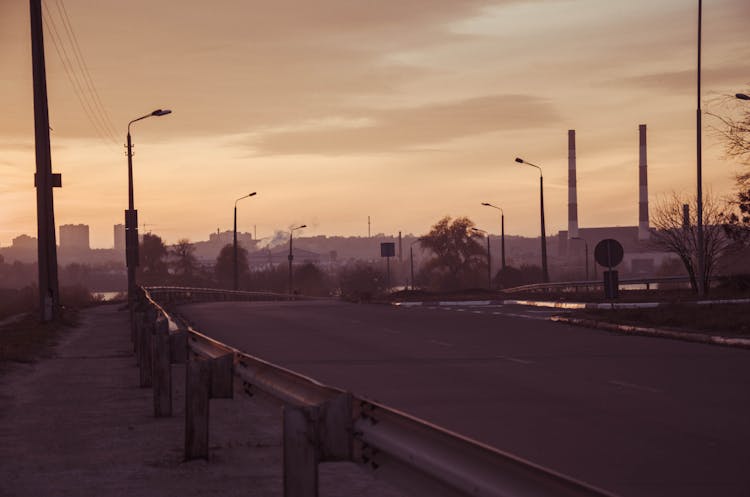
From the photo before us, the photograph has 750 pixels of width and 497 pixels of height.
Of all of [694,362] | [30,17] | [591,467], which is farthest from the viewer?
[30,17]

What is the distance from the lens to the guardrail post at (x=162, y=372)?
12805mm

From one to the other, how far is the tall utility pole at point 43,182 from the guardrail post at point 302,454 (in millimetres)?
30872

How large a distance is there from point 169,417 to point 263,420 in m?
1.07

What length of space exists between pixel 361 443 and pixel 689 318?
24.3m

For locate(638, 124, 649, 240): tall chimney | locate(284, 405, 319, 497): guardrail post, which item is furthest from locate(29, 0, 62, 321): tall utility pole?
locate(638, 124, 649, 240): tall chimney

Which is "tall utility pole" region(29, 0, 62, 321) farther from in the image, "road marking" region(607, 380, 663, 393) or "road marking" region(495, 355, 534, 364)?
"road marking" region(607, 380, 663, 393)

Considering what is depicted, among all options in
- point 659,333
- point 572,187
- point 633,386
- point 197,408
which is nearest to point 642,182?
point 572,187

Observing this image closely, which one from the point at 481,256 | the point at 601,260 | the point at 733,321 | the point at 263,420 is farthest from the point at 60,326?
the point at 481,256

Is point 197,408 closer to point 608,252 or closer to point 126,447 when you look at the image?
point 126,447

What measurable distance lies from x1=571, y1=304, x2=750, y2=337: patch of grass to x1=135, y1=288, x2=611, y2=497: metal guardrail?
16927 millimetres

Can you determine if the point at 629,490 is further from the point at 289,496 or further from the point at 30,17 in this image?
the point at 30,17

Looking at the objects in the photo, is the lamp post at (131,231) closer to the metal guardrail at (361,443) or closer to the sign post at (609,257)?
the sign post at (609,257)

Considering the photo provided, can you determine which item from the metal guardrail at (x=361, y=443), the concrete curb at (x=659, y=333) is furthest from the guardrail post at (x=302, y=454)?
the concrete curb at (x=659, y=333)

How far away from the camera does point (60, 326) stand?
35.3m
